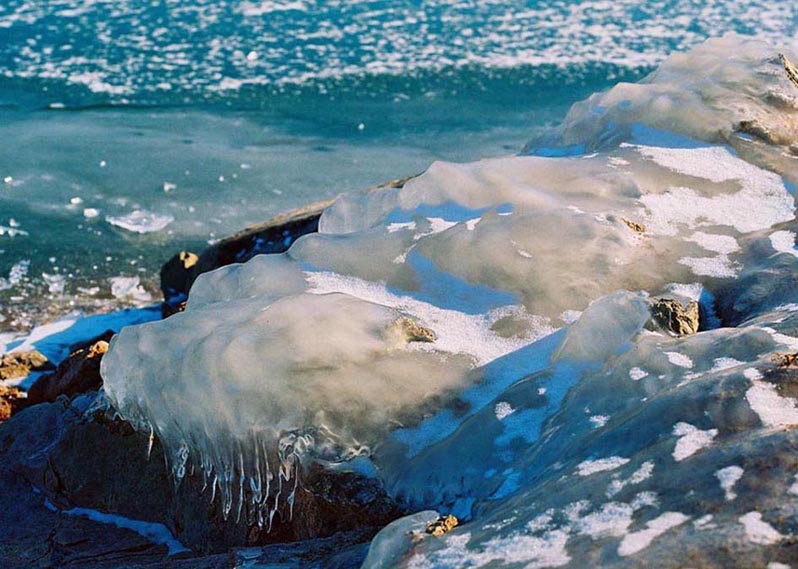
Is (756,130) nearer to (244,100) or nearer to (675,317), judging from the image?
(675,317)

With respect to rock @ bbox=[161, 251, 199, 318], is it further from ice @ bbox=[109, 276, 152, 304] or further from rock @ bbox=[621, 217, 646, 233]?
rock @ bbox=[621, 217, 646, 233]

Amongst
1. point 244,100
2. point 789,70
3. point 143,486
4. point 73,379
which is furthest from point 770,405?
point 244,100

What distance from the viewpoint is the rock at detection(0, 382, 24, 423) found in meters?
4.26

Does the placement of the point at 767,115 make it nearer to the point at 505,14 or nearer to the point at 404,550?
the point at 404,550

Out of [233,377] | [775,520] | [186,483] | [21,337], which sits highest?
[775,520]

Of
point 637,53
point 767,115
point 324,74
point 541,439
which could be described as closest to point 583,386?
point 541,439

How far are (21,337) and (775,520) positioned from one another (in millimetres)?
4346

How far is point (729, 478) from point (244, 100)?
7.20 meters

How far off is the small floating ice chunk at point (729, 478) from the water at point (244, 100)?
4.31 meters

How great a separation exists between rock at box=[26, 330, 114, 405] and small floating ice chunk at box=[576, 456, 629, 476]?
7.80 feet

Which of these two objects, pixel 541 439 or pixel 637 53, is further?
pixel 637 53

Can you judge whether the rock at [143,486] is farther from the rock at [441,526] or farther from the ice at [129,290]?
the ice at [129,290]

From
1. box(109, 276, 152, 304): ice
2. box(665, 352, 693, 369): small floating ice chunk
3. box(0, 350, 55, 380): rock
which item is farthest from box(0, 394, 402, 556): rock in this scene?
box(109, 276, 152, 304): ice

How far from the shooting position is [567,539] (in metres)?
1.91
